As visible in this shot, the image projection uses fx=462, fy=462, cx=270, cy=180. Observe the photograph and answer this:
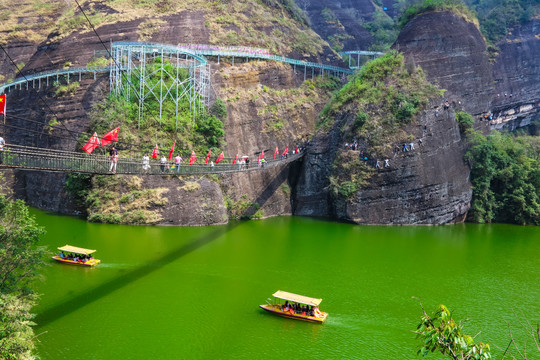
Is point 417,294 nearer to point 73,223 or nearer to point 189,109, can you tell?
point 73,223

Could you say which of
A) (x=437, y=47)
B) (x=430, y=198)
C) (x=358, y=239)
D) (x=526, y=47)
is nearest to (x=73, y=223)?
(x=358, y=239)

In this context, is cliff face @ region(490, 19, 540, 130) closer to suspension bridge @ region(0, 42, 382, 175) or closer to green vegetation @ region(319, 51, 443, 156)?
green vegetation @ region(319, 51, 443, 156)

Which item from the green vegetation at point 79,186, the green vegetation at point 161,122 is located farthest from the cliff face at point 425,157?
the green vegetation at point 79,186

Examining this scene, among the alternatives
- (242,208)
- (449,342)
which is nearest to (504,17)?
(242,208)

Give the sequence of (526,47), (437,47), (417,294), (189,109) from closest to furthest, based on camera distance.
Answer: (417,294) → (189,109) → (437,47) → (526,47)

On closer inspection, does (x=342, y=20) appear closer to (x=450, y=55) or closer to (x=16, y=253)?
(x=450, y=55)
